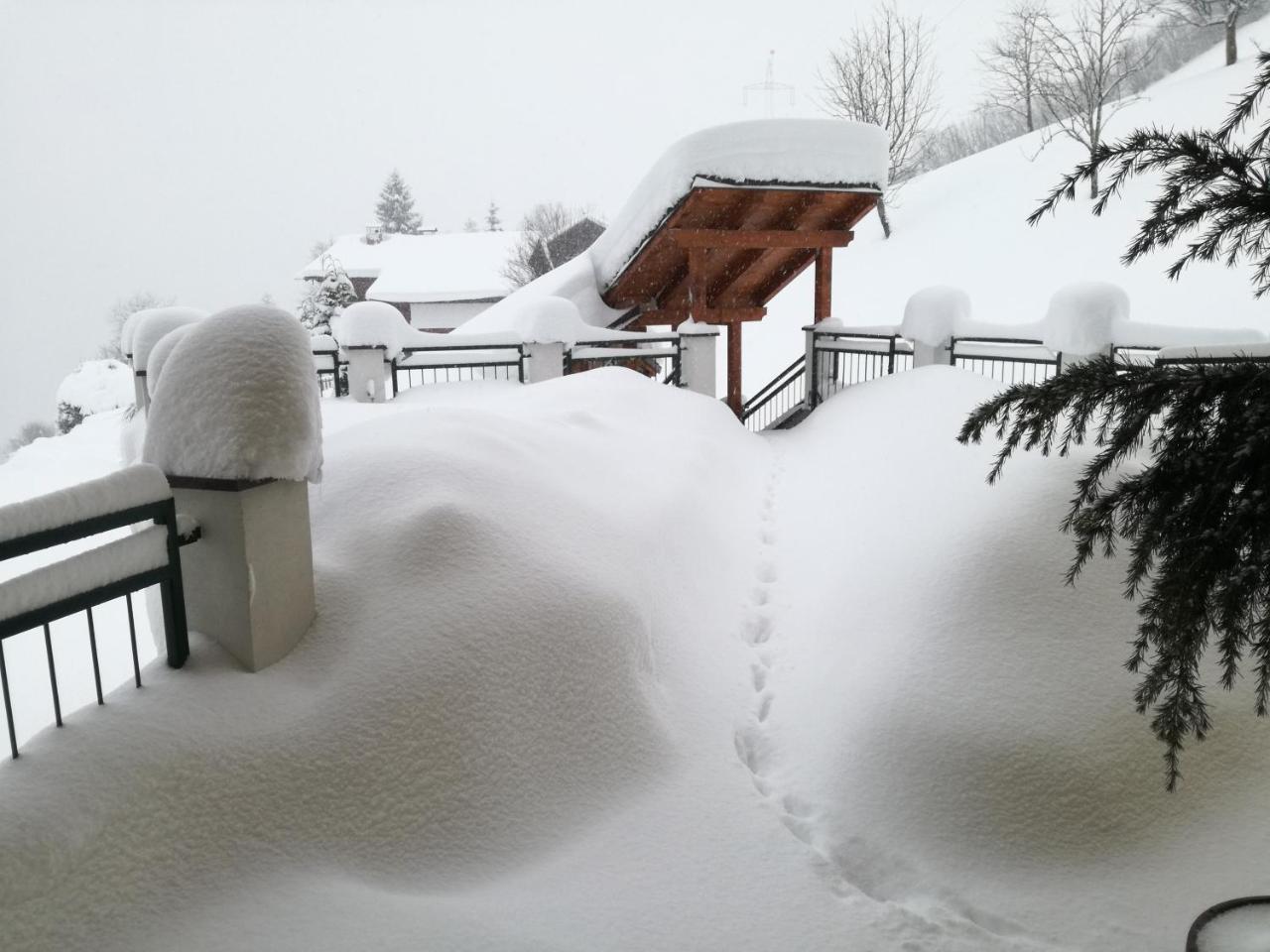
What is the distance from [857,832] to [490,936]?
1687 mm

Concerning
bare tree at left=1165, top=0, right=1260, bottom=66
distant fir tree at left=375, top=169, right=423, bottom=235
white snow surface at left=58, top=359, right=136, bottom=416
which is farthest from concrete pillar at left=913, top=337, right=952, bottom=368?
distant fir tree at left=375, top=169, right=423, bottom=235

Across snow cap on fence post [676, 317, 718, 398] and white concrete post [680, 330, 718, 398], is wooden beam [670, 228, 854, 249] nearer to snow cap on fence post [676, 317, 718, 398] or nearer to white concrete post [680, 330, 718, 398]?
snow cap on fence post [676, 317, 718, 398]

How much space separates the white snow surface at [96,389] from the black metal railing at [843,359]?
34920 mm

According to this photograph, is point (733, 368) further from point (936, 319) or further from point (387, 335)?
point (387, 335)

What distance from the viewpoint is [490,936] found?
8.84 feet

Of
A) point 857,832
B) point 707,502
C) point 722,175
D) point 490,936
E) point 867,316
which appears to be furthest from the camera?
point 867,316

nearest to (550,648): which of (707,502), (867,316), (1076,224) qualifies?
(707,502)

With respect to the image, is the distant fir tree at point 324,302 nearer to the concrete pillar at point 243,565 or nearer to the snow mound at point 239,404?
the snow mound at point 239,404

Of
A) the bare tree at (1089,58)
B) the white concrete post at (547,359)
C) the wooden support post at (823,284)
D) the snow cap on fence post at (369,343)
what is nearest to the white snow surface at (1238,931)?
the white concrete post at (547,359)

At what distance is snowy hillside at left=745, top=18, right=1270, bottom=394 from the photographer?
22156 mm

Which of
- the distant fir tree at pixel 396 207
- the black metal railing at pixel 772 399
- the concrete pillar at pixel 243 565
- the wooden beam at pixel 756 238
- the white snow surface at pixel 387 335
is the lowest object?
the black metal railing at pixel 772 399

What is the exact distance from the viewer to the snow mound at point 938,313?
10.9 metres

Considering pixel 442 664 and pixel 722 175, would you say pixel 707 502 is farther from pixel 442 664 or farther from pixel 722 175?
pixel 722 175

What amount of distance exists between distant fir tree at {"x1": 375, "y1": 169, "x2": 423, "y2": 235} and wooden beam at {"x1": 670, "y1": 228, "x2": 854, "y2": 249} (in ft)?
200
